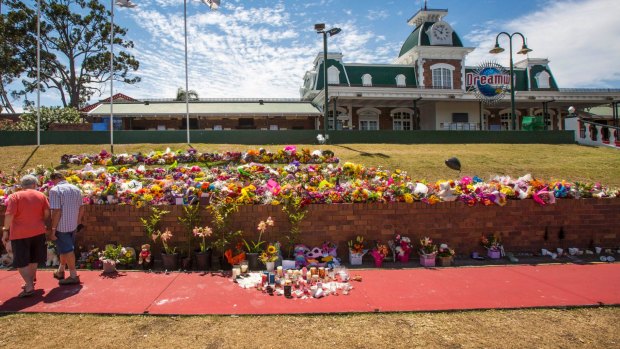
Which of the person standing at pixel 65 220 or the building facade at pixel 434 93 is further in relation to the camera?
the building facade at pixel 434 93

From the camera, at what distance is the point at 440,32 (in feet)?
112

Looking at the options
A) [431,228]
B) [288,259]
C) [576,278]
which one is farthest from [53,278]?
[576,278]

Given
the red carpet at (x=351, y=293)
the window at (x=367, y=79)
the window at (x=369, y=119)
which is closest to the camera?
the red carpet at (x=351, y=293)

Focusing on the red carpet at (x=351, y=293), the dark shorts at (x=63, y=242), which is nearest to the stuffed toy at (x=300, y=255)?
the red carpet at (x=351, y=293)

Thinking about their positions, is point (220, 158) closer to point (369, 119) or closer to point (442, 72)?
point (369, 119)

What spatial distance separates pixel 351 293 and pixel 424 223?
96.3 inches

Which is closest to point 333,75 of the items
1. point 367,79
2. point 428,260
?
point 367,79

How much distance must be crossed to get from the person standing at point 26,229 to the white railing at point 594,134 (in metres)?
28.3

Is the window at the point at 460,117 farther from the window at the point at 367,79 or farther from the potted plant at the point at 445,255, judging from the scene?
the potted plant at the point at 445,255

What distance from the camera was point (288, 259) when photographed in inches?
263

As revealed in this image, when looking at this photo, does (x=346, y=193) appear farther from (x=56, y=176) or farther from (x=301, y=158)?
(x=301, y=158)

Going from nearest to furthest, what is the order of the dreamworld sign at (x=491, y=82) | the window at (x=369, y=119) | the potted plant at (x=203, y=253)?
the potted plant at (x=203, y=253) < the dreamworld sign at (x=491, y=82) < the window at (x=369, y=119)

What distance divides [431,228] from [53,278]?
6.26 metres

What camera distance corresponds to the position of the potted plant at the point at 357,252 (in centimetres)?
673
